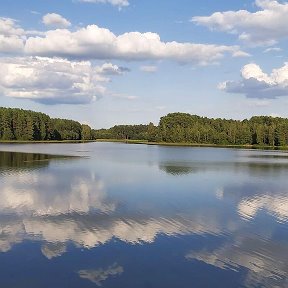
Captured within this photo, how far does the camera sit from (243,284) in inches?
588

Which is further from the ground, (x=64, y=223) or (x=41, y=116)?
(x=41, y=116)

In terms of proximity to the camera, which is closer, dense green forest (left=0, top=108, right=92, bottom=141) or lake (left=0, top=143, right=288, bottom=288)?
lake (left=0, top=143, right=288, bottom=288)

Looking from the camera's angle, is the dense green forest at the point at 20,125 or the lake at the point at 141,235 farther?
the dense green forest at the point at 20,125

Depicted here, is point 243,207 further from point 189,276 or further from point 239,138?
point 239,138

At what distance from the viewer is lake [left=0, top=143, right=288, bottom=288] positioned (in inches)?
614

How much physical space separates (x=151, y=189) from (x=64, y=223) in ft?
49.3

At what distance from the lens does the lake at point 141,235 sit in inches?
614

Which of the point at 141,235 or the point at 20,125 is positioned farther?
the point at 20,125

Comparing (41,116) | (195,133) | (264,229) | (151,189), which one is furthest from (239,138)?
(264,229)

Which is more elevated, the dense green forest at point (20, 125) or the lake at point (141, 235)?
the dense green forest at point (20, 125)

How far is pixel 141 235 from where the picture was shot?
21156 millimetres

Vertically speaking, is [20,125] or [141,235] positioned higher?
[20,125]

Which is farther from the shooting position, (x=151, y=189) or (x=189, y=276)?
(x=151, y=189)

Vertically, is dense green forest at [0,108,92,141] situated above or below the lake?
above
